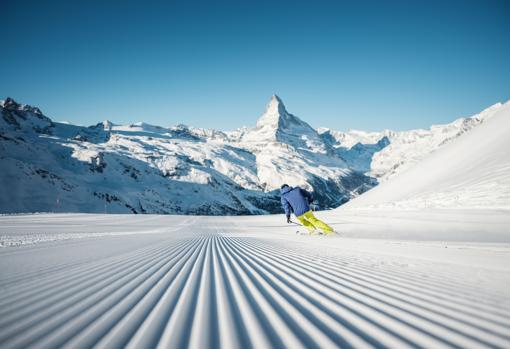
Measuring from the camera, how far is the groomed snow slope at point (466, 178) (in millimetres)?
11531

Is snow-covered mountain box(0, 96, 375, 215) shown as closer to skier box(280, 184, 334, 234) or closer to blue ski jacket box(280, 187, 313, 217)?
skier box(280, 184, 334, 234)

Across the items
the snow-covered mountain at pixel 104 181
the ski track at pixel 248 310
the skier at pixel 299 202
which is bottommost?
the ski track at pixel 248 310

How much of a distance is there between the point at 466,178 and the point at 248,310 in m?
16.4

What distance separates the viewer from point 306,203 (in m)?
10.9

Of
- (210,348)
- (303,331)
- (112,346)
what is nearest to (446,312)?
(303,331)

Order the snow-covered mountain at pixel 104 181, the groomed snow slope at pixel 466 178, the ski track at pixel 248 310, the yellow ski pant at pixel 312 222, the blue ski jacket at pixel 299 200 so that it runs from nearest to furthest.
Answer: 1. the ski track at pixel 248 310
2. the blue ski jacket at pixel 299 200
3. the yellow ski pant at pixel 312 222
4. the groomed snow slope at pixel 466 178
5. the snow-covered mountain at pixel 104 181

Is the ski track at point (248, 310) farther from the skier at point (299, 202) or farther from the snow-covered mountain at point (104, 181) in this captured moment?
the snow-covered mountain at point (104, 181)

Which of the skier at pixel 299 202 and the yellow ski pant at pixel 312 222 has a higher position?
the skier at pixel 299 202

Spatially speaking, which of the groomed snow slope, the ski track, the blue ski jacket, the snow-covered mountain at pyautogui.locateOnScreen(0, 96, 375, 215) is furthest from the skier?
the snow-covered mountain at pyautogui.locateOnScreen(0, 96, 375, 215)

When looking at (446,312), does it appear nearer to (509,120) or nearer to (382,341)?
(382,341)

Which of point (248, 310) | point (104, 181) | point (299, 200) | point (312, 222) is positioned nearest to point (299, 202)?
point (299, 200)

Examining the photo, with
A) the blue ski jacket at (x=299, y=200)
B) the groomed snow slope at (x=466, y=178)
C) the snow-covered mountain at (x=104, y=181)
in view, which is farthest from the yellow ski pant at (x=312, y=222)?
the snow-covered mountain at (x=104, y=181)

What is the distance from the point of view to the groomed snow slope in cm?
1153

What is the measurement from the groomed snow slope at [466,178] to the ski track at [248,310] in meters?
10.1
